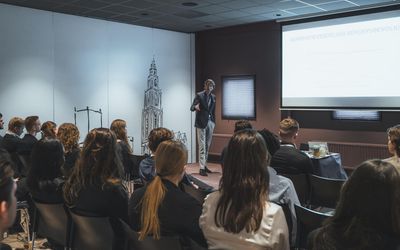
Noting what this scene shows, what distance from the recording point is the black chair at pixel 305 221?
2.28m

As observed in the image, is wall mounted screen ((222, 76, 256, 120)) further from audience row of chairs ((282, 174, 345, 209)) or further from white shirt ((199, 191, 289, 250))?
white shirt ((199, 191, 289, 250))

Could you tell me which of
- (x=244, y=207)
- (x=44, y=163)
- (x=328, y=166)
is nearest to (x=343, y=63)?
(x=328, y=166)

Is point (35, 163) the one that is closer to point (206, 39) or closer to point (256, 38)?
point (256, 38)

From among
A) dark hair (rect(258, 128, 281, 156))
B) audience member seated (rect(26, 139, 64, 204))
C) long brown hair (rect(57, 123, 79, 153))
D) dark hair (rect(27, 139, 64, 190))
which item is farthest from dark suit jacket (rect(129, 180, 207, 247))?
long brown hair (rect(57, 123, 79, 153))

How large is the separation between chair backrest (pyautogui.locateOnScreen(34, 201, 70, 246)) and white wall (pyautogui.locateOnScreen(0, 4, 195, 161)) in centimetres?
410

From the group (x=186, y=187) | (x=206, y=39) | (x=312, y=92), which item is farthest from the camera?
(x=206, y=39)

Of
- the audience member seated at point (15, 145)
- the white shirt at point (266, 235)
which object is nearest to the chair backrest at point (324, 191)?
the white shirt at point (266, 235)

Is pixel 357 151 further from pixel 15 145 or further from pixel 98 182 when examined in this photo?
pixel 98 182

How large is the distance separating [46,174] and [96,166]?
0.69 m

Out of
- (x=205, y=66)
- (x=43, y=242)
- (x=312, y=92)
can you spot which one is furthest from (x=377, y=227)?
(x=205, y=66)

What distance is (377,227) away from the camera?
1346mm

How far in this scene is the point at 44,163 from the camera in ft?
10.0

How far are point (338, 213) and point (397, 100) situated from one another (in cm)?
586

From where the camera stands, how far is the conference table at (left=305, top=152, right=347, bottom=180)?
447 cm
